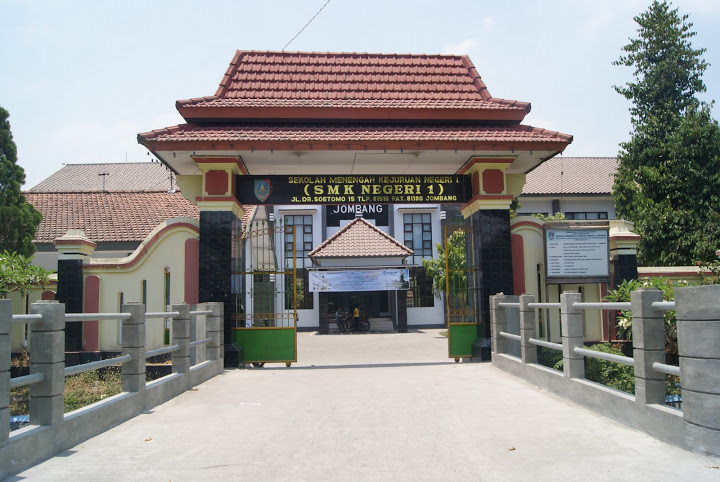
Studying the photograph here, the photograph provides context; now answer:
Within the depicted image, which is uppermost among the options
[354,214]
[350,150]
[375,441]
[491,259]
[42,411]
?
[354,214]

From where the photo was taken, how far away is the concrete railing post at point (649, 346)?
5152 mm

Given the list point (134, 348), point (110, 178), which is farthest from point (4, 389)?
point (110, 178)

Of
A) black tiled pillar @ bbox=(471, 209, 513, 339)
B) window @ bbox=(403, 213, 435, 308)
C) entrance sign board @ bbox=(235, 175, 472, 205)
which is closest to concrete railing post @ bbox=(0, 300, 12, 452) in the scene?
entrance sign board @ bbox=(235, 175, 472, 205)

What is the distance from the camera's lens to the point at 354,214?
31.2m

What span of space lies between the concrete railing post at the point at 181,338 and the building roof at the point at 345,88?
447cm

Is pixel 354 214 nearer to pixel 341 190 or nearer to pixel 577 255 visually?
pixel 341 190

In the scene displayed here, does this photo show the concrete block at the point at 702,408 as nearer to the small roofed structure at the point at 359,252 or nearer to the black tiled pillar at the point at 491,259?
the black tiled pillar at the point at 491,259

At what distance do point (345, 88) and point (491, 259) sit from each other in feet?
15.2

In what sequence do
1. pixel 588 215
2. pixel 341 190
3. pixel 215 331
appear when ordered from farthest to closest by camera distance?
1. pixel 588 215
2. pixel 341 190
3. pixel 215 331

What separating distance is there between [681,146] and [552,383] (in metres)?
16.5

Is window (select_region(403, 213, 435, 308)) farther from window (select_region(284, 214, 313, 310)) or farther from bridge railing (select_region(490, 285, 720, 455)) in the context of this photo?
bridge railing (select_region(490, 285, 720, 455))

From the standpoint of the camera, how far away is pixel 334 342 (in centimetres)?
2252

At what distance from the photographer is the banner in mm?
27016

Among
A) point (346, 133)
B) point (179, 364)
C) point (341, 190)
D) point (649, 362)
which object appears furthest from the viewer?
point (341, 190)
